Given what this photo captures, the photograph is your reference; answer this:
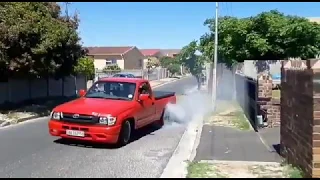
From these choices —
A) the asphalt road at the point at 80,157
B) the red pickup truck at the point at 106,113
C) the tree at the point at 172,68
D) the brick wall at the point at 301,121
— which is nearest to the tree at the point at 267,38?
the asphalt road at the point at 80,157

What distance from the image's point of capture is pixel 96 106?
10.1 meters

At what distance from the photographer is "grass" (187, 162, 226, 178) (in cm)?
667

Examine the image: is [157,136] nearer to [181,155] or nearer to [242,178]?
[181,155]

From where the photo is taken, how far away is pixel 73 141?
10.6 metres

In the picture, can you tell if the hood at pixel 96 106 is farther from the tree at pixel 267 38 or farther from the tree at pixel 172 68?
the tree at pixel 172 68

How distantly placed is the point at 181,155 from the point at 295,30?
17.0m

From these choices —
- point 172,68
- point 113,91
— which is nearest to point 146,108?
point 113,91

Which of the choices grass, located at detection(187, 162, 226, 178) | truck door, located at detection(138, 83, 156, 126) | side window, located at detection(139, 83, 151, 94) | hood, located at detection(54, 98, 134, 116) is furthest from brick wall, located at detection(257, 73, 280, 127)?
grass, located at detection(187, 162, 226, 178)

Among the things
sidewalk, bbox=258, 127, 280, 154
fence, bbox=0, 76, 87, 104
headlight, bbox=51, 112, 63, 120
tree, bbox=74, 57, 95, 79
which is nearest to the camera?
→ sidewalk, bbox=258, 127, 280, 154

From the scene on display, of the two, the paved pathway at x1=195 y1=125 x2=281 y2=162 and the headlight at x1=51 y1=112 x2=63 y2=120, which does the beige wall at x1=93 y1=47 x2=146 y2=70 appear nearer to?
the paved pathway at x1=195 y1=125 x2=281 y2=162

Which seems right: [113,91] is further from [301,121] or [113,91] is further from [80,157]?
[301,121]

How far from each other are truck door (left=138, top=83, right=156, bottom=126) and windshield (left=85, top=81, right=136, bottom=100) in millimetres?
366

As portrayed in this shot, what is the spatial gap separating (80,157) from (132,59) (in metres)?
77.9

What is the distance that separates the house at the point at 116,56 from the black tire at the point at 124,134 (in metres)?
67.0
